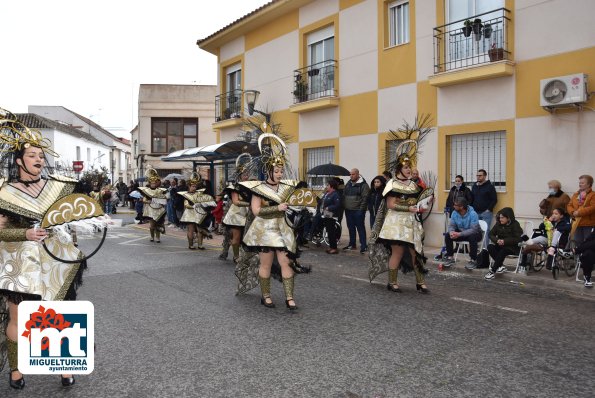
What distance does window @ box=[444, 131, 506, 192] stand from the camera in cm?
1159

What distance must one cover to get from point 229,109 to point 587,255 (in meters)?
15.8

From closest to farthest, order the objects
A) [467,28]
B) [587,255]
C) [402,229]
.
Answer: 1. [402,229]
2. [587,255]
3. [467,28]

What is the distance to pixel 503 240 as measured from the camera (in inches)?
354

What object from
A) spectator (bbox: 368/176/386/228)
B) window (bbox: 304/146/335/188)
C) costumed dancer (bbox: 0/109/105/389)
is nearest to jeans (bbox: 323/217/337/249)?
spectator (bbox: 368/176/386/228)

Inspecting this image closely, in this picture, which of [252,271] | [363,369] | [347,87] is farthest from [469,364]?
[347,87]

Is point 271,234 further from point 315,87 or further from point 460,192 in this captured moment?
point 315,87

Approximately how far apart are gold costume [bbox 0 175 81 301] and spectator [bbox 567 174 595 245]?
25.1 ft

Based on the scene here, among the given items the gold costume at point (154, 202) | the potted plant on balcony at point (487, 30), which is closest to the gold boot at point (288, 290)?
the potted plant on balcony at point (487, 30)

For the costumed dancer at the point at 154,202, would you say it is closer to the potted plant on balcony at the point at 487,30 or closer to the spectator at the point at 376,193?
the spectator at the point at 376,193

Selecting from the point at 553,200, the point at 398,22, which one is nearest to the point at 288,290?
the point at 553,200

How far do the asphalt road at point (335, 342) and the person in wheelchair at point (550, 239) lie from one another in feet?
2.39

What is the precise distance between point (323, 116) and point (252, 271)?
9.75 m

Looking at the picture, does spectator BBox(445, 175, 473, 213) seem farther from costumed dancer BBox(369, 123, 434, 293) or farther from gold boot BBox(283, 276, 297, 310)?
gold boot BBox(283, 276, 297, 310)

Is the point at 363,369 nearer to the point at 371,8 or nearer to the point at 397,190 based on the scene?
the point at 397,190
